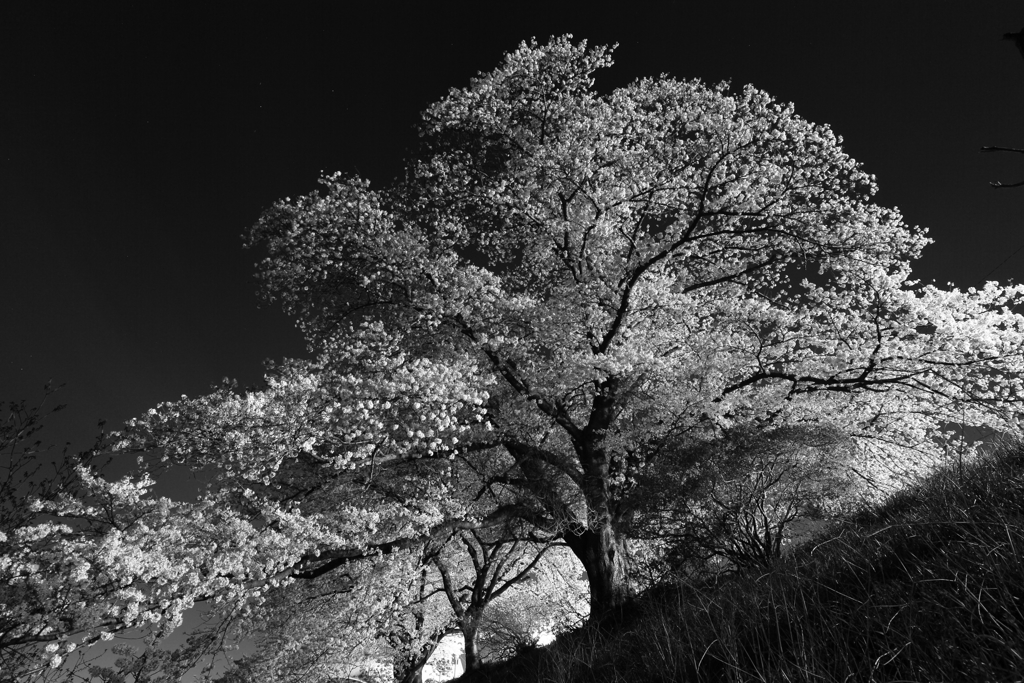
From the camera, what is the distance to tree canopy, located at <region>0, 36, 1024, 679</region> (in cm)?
1228

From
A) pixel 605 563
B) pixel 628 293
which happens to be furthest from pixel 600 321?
pixel 605 563

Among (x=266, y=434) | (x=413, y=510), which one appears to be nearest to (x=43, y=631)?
(x=266, y=434)

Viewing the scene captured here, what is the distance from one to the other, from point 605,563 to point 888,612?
8700 millimetres

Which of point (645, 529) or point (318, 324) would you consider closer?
point (645, 529)

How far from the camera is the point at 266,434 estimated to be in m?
9.66

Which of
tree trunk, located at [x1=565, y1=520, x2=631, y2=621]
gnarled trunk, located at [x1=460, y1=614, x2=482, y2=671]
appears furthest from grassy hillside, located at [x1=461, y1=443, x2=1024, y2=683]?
gnarled trunk, located at [x1=460, y1=614, x2=482, y2=671]

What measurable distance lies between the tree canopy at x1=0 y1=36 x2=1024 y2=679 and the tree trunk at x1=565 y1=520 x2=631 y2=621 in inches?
1.6

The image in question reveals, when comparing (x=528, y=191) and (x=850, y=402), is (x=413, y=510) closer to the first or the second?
(x=528, y=191)

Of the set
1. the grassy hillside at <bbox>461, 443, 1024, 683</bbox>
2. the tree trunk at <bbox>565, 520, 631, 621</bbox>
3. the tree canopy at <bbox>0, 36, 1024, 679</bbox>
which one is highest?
the tree canopy at <bbox>0, 36, 1024, 679</bbox>

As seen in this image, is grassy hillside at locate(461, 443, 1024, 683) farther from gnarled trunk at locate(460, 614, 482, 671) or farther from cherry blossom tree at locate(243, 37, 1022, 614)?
gnarled trunk at locate(460, 614, 482, 671)

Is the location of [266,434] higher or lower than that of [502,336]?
lower

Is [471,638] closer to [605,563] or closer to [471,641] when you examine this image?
[471,641]

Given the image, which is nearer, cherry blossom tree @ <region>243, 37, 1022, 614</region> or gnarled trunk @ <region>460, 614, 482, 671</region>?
cherry blossom tree @ <region>243, 37, 1022, 614</region>

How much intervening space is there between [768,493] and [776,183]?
6370 mm
